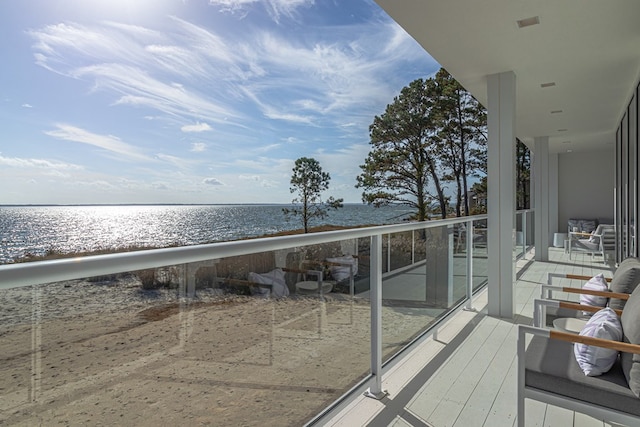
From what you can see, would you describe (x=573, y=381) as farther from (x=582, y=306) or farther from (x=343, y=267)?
(x=343, y=267)

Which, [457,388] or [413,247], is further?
[413,247]

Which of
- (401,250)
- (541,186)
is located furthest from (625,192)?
(401,250)

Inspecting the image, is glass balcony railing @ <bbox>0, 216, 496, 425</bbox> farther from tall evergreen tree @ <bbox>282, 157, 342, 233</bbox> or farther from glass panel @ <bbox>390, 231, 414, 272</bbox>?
tall evergreen tree @ <bbox>282, 157, 342, 233</bbox>

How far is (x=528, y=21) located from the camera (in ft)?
11.5

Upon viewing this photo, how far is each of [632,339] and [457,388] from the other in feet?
3.72

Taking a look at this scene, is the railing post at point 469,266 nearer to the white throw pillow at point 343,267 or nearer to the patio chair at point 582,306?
the patio chair at point 582,306

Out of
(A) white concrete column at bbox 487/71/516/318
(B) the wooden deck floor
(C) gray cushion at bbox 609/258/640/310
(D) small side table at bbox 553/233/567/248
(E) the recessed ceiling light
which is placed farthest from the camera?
(D) small side table at bbox 553/233/567/248

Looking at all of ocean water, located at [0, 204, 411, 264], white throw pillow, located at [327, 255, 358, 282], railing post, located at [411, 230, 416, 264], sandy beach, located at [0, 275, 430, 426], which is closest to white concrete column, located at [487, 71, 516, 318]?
railing post, located at [411, 230, 416, 264]

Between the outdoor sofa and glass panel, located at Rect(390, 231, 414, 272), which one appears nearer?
the outdoor sofa

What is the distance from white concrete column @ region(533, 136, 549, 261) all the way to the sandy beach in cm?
857

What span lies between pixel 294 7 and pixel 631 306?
44800 millimetres

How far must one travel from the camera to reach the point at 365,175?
24469mm

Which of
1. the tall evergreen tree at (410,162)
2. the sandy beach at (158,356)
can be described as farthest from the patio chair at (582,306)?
the tall evergreen tree at (410,162)

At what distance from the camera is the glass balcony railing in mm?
1009
